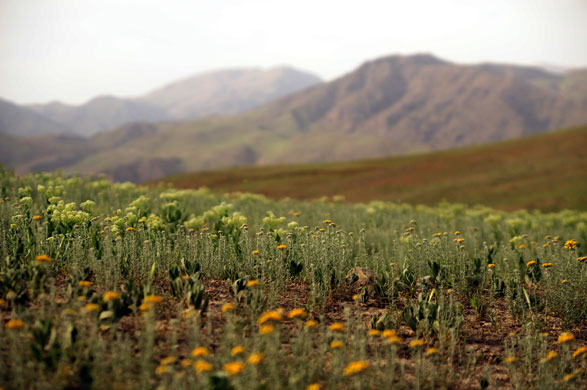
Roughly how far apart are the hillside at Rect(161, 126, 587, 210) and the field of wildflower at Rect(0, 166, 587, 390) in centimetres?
2261

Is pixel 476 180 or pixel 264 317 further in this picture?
pixel 476 180

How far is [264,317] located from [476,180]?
40.3m

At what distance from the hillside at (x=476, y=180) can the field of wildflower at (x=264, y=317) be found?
22.6 m

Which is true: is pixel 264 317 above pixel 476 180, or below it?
above

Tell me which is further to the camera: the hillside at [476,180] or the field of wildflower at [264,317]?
the hillside at [476,180]

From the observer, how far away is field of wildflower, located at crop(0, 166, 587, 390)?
3695 mm

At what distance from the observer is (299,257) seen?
685 cm

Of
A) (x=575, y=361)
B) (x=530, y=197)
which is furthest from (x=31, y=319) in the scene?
(x=530, y=197)

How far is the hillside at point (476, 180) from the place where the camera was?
33594mm

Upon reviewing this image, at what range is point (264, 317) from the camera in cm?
398

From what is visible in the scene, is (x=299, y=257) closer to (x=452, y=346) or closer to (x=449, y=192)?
(x=452, y=346)

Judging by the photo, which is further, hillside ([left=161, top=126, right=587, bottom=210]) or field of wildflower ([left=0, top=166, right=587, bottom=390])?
hillside ([left=161, top=126, right=587, bottom=210])

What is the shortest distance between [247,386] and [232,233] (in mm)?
4910

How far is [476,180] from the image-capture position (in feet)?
131
